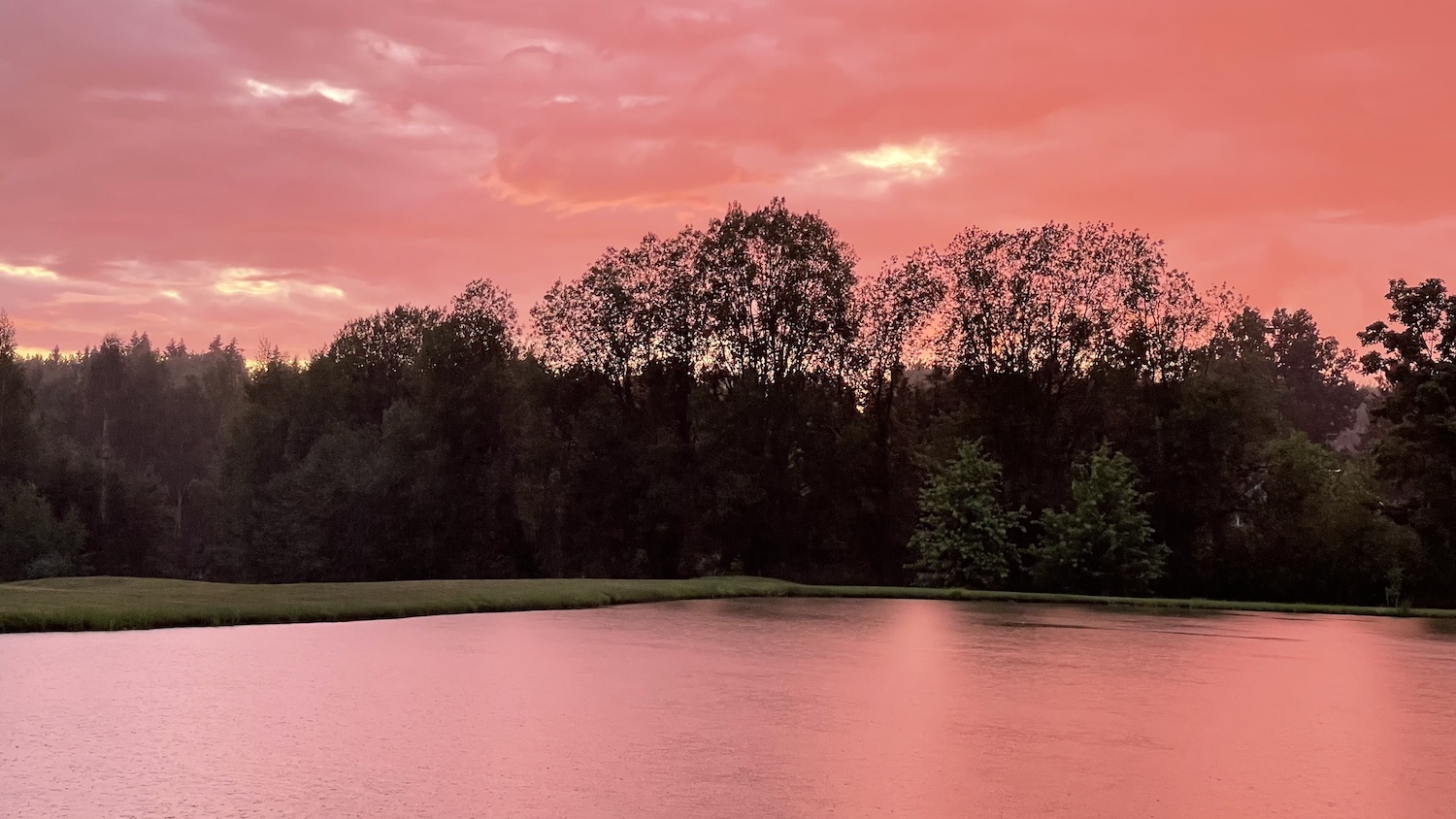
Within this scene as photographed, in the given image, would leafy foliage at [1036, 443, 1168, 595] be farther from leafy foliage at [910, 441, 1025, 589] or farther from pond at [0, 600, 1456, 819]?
pond at [0, 600, 1456, 819]

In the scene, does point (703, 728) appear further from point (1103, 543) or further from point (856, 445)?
point (856, 445)

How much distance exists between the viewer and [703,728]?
14.7m

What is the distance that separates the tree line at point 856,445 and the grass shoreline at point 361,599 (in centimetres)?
579

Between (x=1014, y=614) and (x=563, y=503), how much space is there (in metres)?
33.8

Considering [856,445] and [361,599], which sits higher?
[856,445]

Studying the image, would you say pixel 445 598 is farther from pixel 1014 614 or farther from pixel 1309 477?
pixel 1309 477

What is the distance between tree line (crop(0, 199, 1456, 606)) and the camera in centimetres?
5266

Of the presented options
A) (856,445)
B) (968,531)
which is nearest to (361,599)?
(968,531)

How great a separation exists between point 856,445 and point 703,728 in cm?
5232

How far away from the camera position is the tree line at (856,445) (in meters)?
52.7

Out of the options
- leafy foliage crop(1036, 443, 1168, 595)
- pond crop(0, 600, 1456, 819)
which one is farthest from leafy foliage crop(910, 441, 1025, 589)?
pond crop(0, 600, 1456, 819)

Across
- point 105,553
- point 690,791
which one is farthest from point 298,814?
point 105,553

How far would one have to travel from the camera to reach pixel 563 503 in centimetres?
6788

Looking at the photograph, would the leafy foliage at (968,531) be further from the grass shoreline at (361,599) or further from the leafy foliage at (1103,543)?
the grass shoreline at (361,599)
